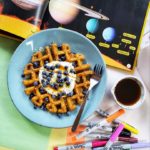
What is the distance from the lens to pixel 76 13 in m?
0.69

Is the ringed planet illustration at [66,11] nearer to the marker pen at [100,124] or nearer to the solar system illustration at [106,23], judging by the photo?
the solar system illustration at [106,23]

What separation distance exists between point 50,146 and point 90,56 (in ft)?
0.63

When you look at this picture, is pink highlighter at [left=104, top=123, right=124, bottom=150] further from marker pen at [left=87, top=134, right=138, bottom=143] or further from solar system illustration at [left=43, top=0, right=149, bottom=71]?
solar system illustration at [left=43, top=0, right=149, bottom=71]

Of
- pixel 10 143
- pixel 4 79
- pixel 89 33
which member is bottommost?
pixel 10 143

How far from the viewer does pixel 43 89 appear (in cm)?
64

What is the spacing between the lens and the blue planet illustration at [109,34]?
69 centimetres

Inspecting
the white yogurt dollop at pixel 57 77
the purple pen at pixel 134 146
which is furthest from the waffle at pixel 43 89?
the purple pen at pixel 134 146

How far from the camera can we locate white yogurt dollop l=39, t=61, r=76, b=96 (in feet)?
2.10

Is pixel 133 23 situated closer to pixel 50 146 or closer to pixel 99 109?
pixel 99 109

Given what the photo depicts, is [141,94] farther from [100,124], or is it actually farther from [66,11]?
[66,11]

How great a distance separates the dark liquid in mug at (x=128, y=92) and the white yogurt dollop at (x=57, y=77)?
0.31 feet

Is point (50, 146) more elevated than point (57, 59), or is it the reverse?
point (57, 59)

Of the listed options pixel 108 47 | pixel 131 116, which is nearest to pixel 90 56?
pixel 108 47

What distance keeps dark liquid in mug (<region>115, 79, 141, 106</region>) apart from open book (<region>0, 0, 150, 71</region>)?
0.13 feet
